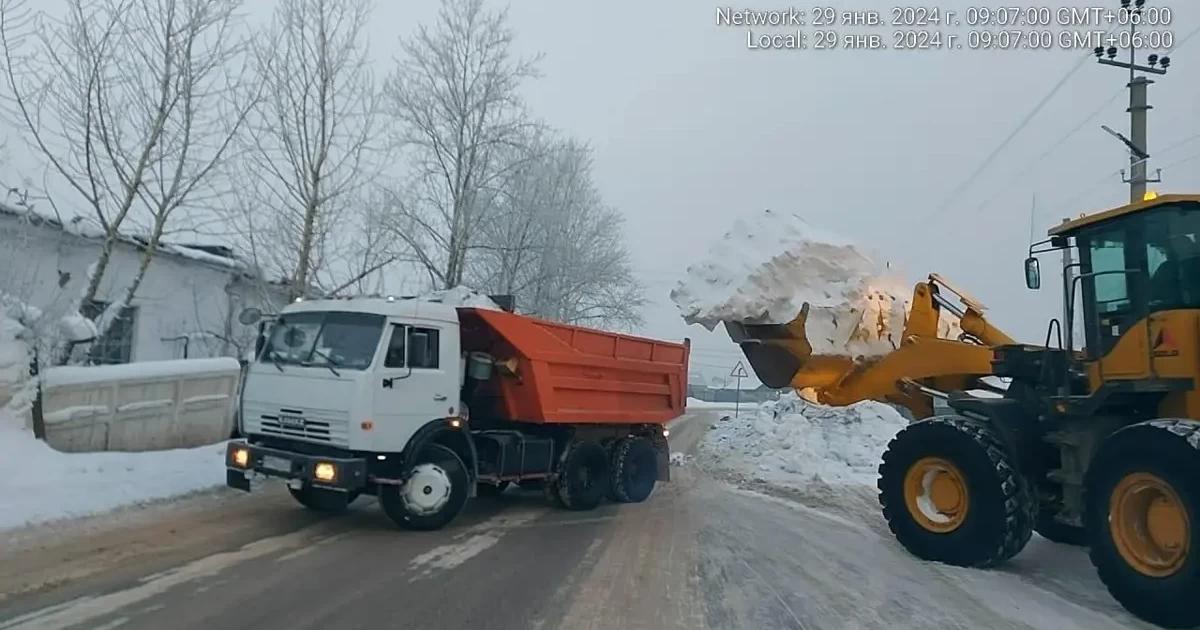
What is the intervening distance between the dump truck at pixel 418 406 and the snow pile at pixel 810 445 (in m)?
4.97

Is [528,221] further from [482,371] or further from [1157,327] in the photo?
[1157,327]

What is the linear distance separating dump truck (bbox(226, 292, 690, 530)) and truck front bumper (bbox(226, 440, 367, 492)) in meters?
0.01

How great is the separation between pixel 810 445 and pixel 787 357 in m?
6.74

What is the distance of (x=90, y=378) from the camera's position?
41.2 ft

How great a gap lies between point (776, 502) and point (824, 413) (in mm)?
7679

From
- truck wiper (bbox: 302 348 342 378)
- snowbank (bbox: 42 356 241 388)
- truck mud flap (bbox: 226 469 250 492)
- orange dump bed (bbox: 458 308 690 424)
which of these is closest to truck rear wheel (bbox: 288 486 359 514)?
truck mud flap (bbox: 226 469 250 492)

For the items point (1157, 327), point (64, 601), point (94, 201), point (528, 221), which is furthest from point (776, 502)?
point (528, 221)

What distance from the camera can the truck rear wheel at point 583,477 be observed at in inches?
498

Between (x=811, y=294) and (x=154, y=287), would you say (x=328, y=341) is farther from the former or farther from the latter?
(x=154, y=287)

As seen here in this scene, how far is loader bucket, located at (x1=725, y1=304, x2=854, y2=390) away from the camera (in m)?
11.7

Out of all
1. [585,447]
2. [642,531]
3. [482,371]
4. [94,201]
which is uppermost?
[94,201]

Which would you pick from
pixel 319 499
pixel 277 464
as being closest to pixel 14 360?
pixel 319 499

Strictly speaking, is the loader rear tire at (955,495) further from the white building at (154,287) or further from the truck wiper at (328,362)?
the white building at (154,287)

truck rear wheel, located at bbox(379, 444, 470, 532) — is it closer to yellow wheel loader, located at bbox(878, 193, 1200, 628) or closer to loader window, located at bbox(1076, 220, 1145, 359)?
yellow wheel loader, located at bbox(878, 193, 1200, 628)
